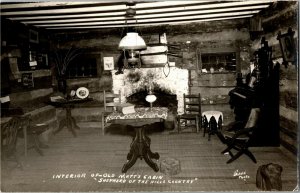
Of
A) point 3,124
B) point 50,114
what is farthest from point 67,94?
point 3,124

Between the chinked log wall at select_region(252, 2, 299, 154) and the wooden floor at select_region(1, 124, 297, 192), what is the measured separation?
464 millimetres

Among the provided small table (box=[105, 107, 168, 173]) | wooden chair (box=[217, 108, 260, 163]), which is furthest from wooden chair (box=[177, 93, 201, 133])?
small table (box=[105, 107, 168, 173])

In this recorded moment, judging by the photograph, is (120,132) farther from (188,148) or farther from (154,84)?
(188,148)

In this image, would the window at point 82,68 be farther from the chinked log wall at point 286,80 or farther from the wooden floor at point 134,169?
the chinked log wall at point 286,80

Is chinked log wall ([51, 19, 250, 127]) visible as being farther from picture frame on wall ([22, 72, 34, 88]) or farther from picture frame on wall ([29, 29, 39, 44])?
picture frame on wall ([22, 72, 34, 88])

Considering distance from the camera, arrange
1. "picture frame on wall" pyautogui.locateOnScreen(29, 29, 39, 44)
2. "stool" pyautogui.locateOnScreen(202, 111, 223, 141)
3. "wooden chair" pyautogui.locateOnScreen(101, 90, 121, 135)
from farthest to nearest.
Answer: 1. "wooden chair" pyautogui.locateOnScreen(101, 90, 121, 135)
2. "picture frame on wall" pyautogui.locateOnScreen(29, 29, 39, 44)
3. "stool" pyautogui.locateOnScreen(202, 111, 223, 141)

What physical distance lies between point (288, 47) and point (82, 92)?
5871 millimetres

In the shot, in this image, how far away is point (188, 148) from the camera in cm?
682

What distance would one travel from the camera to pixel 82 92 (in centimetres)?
895

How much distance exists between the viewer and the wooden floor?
4.86 metres

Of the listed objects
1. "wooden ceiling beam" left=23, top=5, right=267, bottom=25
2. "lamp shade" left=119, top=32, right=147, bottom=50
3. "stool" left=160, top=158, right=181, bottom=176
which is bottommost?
"stool" left=160, top=158, right=181, bottom=176

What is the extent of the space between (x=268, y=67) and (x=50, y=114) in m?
6.23

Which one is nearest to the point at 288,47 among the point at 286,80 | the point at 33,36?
the point at 286,80

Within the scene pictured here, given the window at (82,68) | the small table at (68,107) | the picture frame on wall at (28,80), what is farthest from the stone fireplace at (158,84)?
the picture frame on wall at (28,80)
